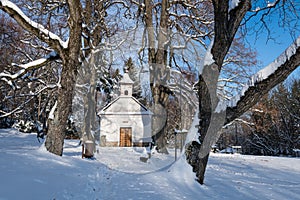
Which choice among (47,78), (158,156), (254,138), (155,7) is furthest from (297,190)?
(254,138)

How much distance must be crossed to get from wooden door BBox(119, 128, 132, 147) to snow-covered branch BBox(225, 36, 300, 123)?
15.2m

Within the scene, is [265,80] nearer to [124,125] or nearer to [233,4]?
[233,4]

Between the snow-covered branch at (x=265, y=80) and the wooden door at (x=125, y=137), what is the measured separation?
15165 millimetres

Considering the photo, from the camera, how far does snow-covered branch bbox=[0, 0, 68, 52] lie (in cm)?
487

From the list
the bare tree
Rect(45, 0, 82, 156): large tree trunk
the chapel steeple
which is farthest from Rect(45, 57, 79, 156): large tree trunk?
the chapel steeple

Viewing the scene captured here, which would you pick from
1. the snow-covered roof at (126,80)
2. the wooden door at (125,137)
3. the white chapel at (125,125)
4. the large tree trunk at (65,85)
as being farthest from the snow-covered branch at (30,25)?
the snow-covered roof at (126,80)

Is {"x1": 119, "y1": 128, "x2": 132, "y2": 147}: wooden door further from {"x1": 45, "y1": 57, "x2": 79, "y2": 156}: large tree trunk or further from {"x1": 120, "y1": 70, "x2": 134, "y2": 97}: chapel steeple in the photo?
{"x1": 45, "y1": 57, "x2": 79, "y2": 156}: large tree trunk

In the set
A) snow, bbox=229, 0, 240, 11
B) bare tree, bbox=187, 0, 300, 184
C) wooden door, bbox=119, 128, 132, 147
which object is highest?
snow, bbox=229, 0, 240, 11

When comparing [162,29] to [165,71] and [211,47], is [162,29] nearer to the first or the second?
[165,71]

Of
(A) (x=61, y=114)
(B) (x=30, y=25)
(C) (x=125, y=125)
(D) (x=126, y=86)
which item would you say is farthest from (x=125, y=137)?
(B) (x=30, y=25)

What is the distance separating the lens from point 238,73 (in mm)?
9852

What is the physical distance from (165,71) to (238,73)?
10.5 ft

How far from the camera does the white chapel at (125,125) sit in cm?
1862

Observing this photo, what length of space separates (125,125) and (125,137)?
39.3 inches
